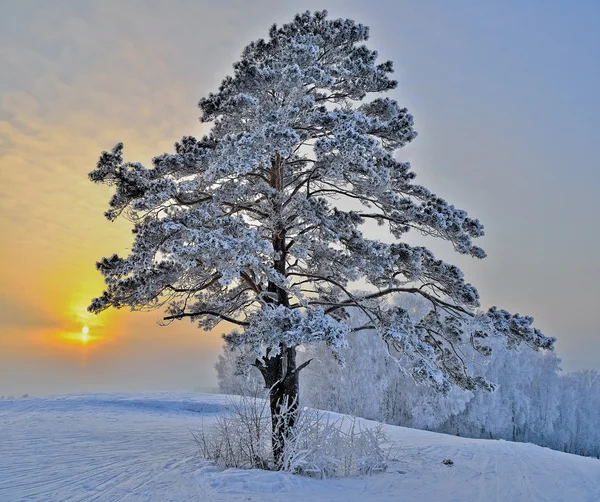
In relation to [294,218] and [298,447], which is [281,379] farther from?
[294,218]

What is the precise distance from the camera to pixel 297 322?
814 centimetres


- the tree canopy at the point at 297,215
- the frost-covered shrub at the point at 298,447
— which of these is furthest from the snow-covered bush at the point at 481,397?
the frost-covered shrub at the point at 298,447

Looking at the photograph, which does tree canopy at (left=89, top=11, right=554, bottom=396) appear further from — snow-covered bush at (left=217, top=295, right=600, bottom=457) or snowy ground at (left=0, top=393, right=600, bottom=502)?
snow-covered bush at (left=217, top=295, right=600, bottom=457)

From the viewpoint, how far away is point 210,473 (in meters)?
7.29

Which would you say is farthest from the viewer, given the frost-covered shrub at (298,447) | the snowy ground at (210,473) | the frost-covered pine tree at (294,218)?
the frost-covered pine tree at (294,218)

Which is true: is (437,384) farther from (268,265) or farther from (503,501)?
A: (268,265)

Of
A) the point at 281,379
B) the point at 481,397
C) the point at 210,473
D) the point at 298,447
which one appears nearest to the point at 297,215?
the point at 281,379

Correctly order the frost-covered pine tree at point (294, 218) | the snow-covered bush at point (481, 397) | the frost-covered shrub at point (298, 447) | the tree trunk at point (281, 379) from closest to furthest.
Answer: the frost-covered shrub at point (298, 447) → the frost-covered pine tree at point (294, 218) → the tree trunk at point (281, 379) → the snow-covered bush at point (481, 397)

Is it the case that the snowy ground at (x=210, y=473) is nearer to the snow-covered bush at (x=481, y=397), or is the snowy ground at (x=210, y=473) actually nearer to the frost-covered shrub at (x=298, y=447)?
the frost-covered shrub at (x=298, y=447)

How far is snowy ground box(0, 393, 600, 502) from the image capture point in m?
6.57

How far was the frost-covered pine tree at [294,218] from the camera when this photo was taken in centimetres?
862

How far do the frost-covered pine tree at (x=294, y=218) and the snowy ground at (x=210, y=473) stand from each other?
1.65 meters

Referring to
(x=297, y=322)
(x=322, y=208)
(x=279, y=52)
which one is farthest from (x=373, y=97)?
(x=297, y=322)

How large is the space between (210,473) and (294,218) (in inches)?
221
